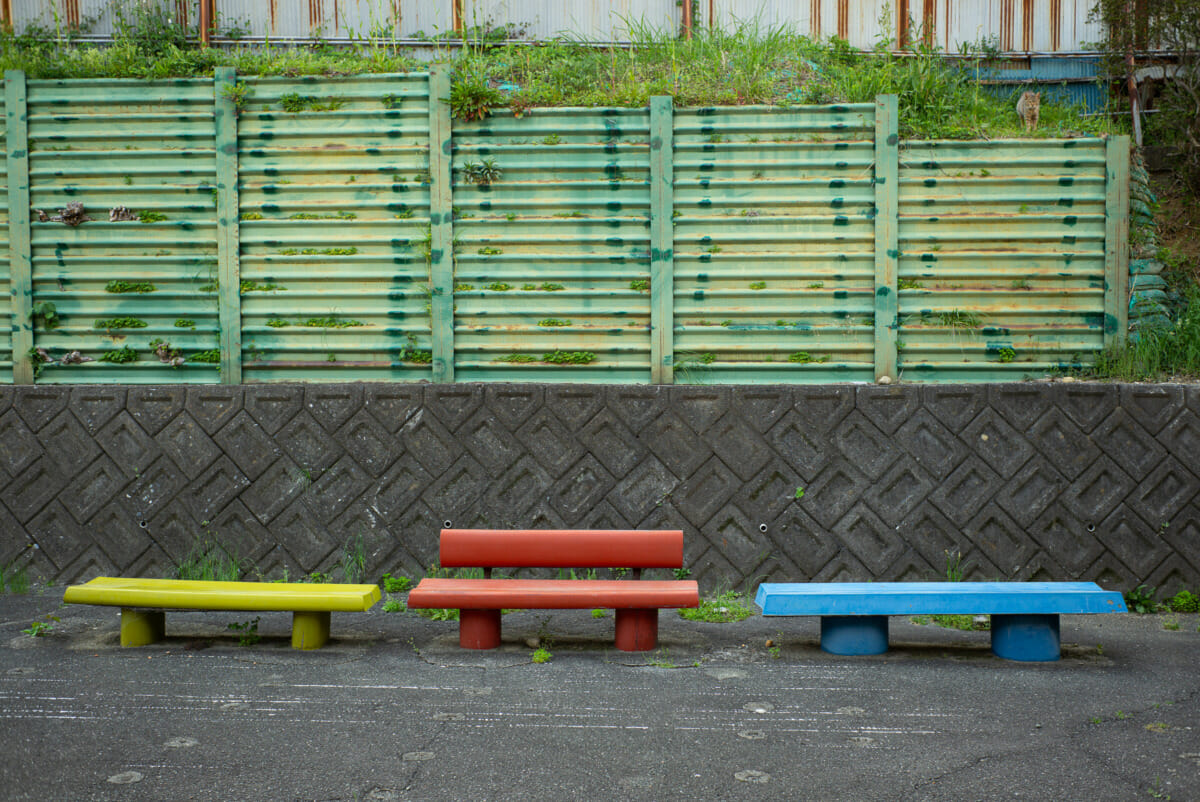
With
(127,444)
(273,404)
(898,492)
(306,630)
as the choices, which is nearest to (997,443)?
(898,492)

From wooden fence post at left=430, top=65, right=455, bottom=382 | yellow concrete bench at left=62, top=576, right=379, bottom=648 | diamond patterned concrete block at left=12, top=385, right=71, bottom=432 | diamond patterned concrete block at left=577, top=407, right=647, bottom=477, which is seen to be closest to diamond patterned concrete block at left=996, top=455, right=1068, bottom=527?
diamond patterned concrete block at left=577, top=407, right=647, bottom=477

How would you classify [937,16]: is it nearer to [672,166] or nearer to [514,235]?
[672,166]

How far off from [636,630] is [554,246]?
326 centimetres

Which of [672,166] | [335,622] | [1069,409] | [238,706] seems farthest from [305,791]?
[1069,409]

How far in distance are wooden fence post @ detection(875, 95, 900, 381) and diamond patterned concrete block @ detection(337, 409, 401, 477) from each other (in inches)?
151

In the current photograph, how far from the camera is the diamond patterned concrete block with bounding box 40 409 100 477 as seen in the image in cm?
693

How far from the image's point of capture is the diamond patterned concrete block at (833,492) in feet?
21.6

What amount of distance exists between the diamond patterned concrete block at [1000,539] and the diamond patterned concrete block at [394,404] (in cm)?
427

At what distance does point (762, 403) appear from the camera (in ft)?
22.1

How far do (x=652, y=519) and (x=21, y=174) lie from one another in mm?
5804

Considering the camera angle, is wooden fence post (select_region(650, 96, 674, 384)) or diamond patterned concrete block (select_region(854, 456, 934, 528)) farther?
wooden fence post (select_region(650, 96, 674, 384))

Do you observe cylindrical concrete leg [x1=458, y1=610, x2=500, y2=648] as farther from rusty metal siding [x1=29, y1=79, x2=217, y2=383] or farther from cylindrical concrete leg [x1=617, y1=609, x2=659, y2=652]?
rusty metal siding [x1=29, y1=79, x2=217, y2=383]

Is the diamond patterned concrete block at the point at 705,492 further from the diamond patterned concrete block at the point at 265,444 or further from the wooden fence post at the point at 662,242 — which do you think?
the diamond patterned concrete block at the point at 265,444

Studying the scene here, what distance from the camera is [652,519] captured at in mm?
6680
